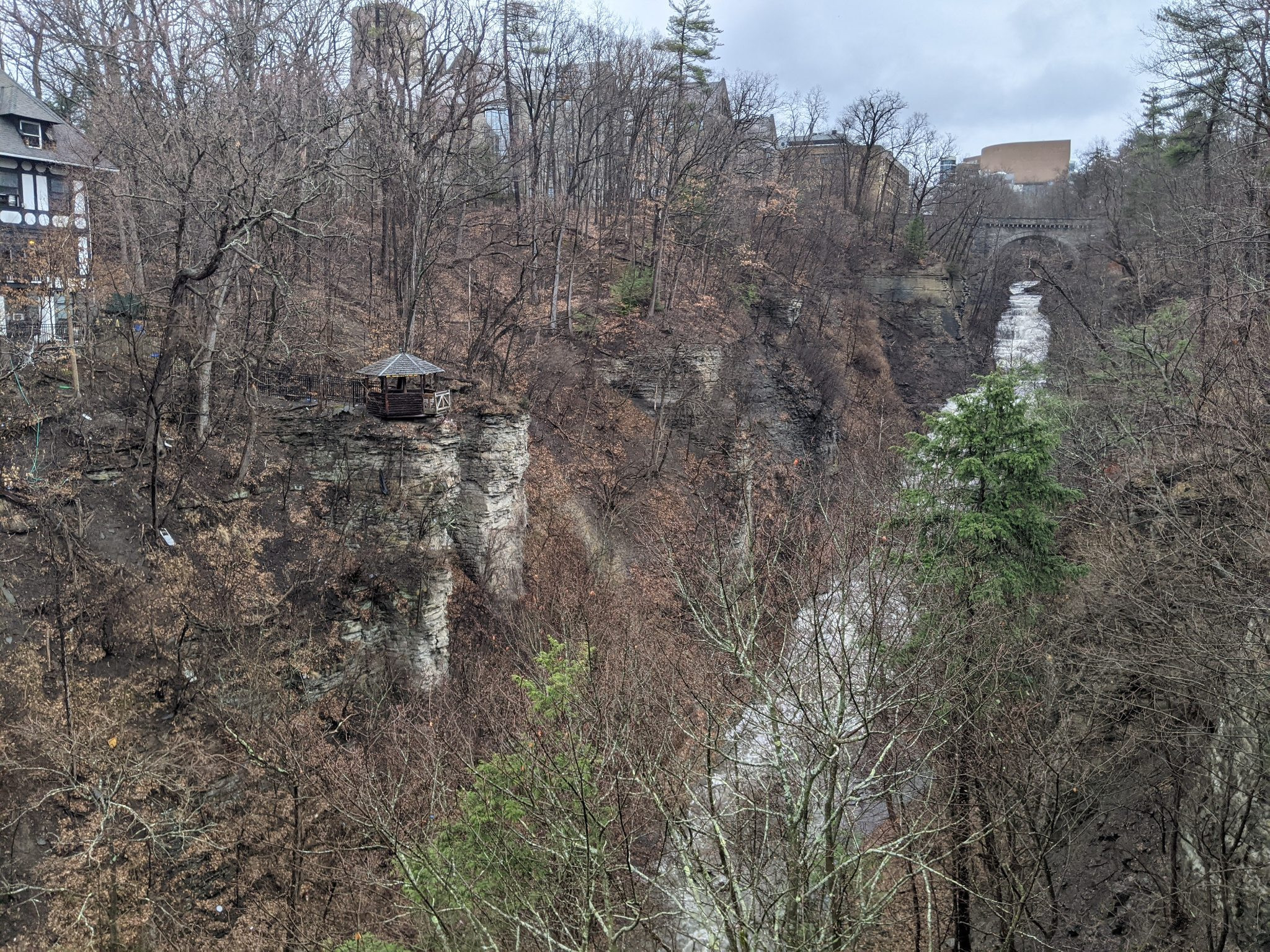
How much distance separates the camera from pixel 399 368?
17.1m

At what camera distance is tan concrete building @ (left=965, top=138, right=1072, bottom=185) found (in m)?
62.1

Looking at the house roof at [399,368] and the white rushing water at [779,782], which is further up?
the house roof at [399,368]

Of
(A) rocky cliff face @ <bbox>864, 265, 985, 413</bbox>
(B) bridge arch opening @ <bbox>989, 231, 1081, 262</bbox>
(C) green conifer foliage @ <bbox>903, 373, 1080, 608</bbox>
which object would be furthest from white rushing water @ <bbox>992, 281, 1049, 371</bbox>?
(C) green conifer foliage @ <bbox>903, 373, 1080, 608</bbox>

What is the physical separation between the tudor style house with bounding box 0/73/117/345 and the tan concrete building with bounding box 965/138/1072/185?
6267 cm

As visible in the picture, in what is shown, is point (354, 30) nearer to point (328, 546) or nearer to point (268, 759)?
point (328, 546)

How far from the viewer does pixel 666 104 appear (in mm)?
31312

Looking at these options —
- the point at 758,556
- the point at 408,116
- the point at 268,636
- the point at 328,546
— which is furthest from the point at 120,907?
the point at 408,116

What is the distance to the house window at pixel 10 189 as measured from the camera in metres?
18.7

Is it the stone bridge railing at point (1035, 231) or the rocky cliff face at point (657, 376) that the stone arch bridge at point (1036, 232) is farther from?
the rocky cliff face at point (657, 376)

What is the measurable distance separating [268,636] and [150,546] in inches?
112

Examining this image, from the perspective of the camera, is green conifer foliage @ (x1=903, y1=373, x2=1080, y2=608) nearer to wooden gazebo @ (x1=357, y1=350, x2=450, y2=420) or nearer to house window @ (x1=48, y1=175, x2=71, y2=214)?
wooden gazebo @ (x1=357, y1=350, x2=450, y2=420)

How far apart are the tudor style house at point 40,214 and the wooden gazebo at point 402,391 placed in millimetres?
6564

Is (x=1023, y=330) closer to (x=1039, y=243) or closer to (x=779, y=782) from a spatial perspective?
(x=1039, y=243)

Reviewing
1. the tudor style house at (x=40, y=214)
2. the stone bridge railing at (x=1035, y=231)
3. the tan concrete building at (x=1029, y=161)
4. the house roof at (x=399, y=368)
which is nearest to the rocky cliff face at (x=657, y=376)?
the house roof at (x=399, y=368)
